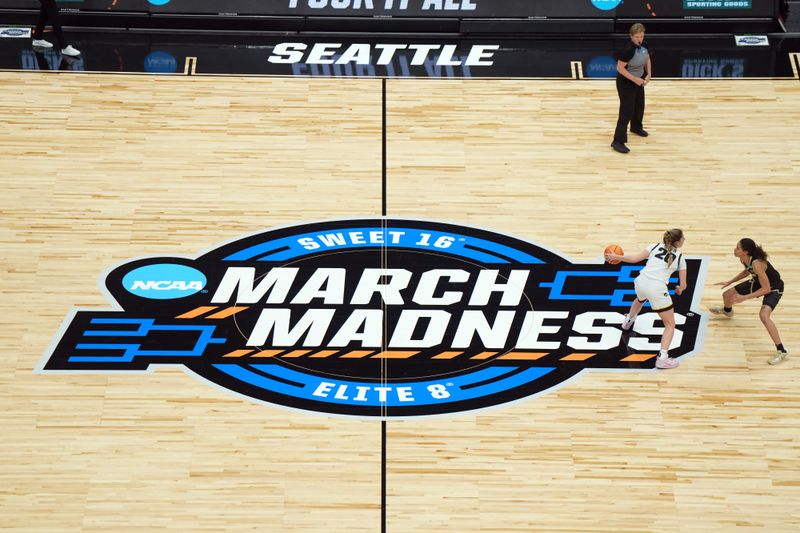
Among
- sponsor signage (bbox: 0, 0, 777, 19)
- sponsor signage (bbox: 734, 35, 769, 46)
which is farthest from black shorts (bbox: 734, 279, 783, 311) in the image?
sponsor signage (bbox: 0, 0, 777, 19)

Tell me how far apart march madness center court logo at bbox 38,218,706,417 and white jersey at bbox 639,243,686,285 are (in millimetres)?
961

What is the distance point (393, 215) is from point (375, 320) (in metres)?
1.69

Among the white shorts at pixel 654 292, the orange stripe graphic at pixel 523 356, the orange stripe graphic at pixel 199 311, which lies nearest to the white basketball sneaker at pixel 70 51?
the orange stripe graphic at pixel 199 311

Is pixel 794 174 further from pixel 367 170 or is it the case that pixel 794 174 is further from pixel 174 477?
pixel 174 477

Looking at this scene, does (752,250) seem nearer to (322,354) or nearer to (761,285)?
(761,285)

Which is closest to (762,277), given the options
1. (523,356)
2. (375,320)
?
(523,356)

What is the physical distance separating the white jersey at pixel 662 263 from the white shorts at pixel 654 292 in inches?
2.0

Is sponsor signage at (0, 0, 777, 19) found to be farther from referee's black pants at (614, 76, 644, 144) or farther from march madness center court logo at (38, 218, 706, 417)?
march madness center court logo at (38, 218, 706, 417)

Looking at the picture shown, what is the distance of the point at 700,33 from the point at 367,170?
574 cm

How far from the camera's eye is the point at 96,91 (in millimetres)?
15766

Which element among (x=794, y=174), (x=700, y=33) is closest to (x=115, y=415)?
(x=794, y=174)

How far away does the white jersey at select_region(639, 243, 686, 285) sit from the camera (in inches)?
467

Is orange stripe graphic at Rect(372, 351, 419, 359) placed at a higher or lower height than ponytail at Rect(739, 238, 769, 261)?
lower

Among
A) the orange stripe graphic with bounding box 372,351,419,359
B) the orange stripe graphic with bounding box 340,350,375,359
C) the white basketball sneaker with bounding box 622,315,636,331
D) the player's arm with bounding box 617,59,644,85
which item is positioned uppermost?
the player's arm with bounding box 617,59,644,85
